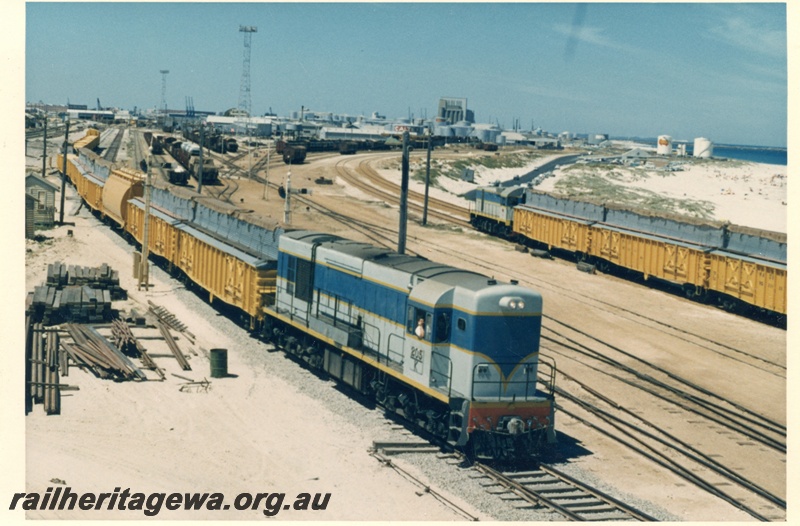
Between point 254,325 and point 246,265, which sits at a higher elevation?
point 246,265

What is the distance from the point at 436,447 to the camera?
19094 mm

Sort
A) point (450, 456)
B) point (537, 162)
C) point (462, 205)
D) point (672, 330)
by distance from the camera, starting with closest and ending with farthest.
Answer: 1. point (450, 456)
2. point (672, 330)
3. point (462, 205)
4. point (537, 162)

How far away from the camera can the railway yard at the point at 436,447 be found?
16.7 m

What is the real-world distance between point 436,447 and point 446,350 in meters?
2.22

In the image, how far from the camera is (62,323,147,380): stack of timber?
23.6 m

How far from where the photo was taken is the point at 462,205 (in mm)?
71250

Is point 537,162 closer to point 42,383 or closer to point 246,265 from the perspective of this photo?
point 246,265

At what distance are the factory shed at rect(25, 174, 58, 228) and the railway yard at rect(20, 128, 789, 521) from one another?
13122mm

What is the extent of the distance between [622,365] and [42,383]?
1752 centimetres

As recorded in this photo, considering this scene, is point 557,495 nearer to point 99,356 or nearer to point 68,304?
point 99,356

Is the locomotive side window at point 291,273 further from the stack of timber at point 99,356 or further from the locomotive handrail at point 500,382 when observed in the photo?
the locomotive handrail at point 500,382
